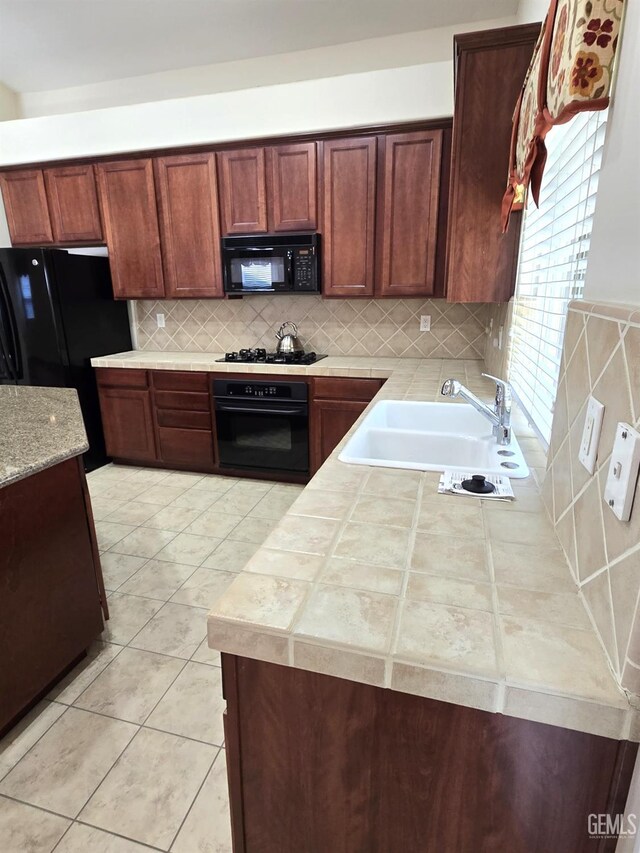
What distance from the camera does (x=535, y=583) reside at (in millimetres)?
806

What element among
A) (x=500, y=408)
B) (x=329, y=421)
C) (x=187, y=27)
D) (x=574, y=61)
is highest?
(x=187, y=27)

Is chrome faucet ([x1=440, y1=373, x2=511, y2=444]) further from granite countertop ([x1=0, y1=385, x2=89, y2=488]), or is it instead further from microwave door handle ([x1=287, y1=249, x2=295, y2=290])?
microwave door handle ([x1=287, y1=249, x2=295, y2=290])

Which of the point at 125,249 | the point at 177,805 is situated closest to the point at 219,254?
the point at 125,249

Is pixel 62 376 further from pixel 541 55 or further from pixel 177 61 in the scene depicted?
pixel 541 55

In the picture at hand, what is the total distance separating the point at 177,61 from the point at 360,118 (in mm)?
1576

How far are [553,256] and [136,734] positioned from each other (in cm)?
202

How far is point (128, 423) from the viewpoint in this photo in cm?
371

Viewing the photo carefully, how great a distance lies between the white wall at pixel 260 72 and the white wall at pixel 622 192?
287cm

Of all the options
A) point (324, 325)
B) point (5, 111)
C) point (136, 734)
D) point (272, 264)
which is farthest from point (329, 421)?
point (5, 111)

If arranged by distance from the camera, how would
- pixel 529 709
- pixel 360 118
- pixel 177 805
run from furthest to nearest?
1. pixel 360 118
2. pixel 177 805
3. pixel 529 709

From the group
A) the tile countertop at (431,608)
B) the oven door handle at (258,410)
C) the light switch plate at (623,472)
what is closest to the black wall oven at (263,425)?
the oven door handle at (258,410)

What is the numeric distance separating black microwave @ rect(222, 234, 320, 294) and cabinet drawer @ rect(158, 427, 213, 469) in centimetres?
112

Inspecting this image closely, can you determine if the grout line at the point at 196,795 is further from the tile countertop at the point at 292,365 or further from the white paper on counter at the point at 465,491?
the tile countertop at the point at 292,365

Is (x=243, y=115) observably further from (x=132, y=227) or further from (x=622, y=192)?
(x=622, y=192)
